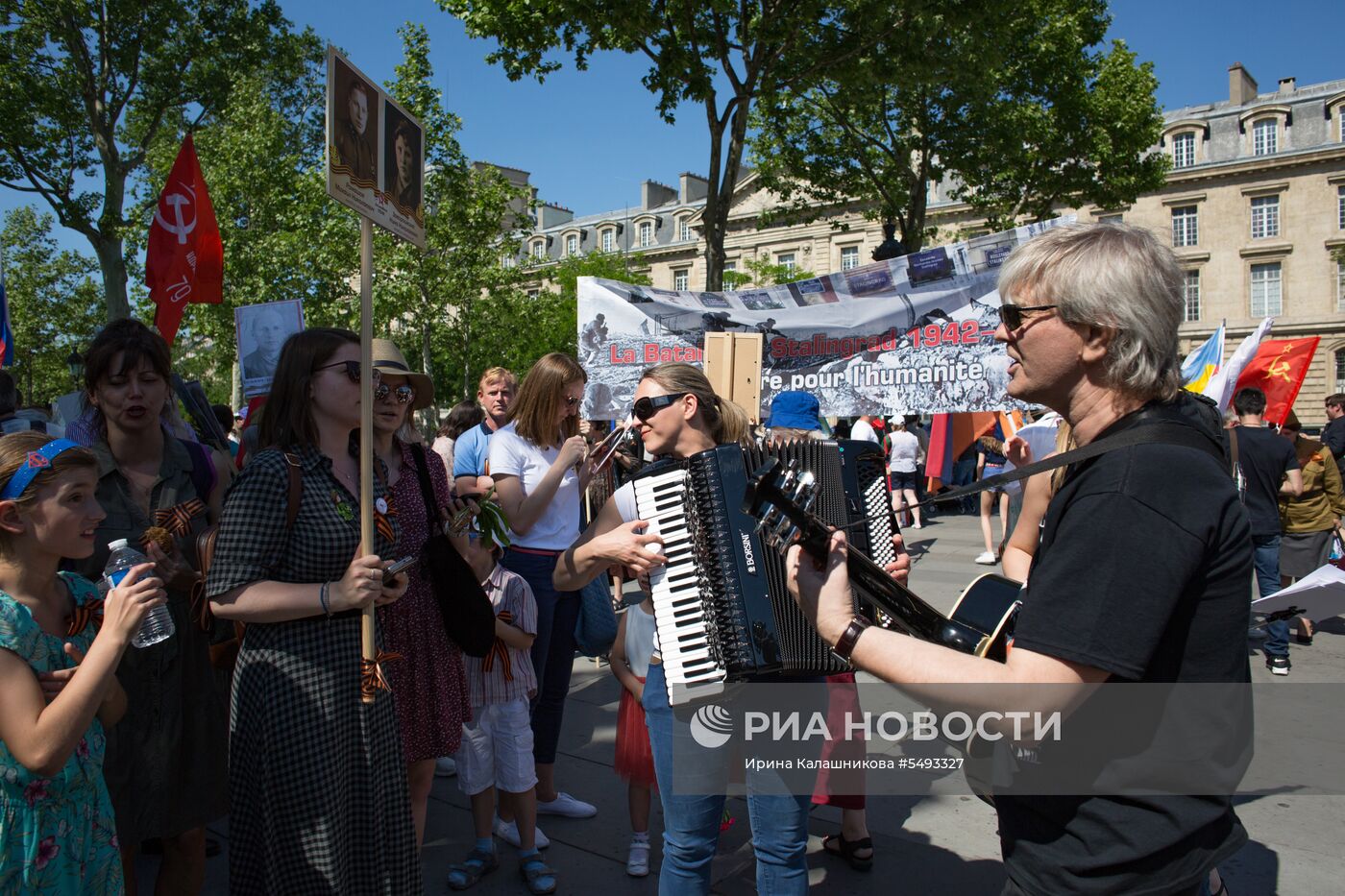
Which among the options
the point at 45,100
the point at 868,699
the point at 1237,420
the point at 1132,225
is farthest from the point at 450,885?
the point at 45,100

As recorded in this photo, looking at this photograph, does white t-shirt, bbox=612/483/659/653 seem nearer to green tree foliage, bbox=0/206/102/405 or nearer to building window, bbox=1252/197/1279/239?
green tree foliage, bbox=0/206/102/405

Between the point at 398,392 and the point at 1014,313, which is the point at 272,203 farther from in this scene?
the point at 1014,313

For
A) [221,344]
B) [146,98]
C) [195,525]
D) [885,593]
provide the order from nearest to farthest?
1. [885,593]
2. [195,525]
3. [146,98]
4. [221,344]

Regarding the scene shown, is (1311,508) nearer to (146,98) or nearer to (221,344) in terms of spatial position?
(146,98)

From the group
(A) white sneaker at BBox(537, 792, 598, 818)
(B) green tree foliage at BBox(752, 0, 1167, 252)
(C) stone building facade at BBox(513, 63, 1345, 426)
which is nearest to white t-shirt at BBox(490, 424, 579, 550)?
(A) white sneaker at BBox(537, 792, 598, 818)

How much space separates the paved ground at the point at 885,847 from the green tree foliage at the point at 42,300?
40601mm

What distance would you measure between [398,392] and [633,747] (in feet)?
5.80

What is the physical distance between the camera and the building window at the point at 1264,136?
43188 mm

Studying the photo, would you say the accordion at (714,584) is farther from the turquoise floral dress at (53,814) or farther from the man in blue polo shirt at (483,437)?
the man in blue polo shirt at (483,437)

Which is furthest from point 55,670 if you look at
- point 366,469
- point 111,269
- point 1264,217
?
point 1264,217

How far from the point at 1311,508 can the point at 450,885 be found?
7514 millimetres

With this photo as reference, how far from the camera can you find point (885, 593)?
211 cm

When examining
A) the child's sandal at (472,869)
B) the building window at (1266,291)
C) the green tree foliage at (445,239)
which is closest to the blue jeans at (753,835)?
the child's sandal at (472,869)

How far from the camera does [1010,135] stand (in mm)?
19484
